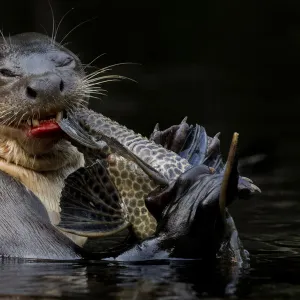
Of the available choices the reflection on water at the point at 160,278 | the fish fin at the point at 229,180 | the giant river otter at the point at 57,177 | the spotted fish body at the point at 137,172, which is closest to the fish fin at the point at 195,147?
the giant river otter at the point at 57,177

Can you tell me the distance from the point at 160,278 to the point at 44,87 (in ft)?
4.31

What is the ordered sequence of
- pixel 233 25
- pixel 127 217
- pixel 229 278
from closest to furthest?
1. pixel 229 278
2. pixel 127 217
3. pixel 233 25

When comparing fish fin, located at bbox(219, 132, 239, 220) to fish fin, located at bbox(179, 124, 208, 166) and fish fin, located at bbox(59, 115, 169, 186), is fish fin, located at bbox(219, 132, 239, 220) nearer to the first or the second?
fish fin, located at bbox(59, 115, 169, 186)

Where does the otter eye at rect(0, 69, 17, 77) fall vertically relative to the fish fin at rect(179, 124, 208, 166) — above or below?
above

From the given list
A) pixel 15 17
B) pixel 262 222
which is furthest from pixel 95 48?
pixel 262 222

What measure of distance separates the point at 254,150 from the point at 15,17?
24.7 ft

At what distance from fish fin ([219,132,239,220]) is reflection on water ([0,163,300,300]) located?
0.35 meters

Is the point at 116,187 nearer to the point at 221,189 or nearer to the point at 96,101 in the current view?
the point at 221,189

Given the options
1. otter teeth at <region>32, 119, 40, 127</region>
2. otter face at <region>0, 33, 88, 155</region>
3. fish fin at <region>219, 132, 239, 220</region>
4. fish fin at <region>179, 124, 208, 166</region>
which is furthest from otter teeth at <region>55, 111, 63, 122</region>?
fish fin at <region>219, 132, 239, 220</region>

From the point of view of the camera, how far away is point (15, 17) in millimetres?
19391

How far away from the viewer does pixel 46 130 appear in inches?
286

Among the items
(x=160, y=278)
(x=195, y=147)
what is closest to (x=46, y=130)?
(x=195, y=147)

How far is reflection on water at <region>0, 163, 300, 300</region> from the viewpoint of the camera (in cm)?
612

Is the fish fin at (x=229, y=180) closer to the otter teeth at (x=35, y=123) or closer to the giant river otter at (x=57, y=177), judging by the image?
the giant river otter at (x=57, y=177)
